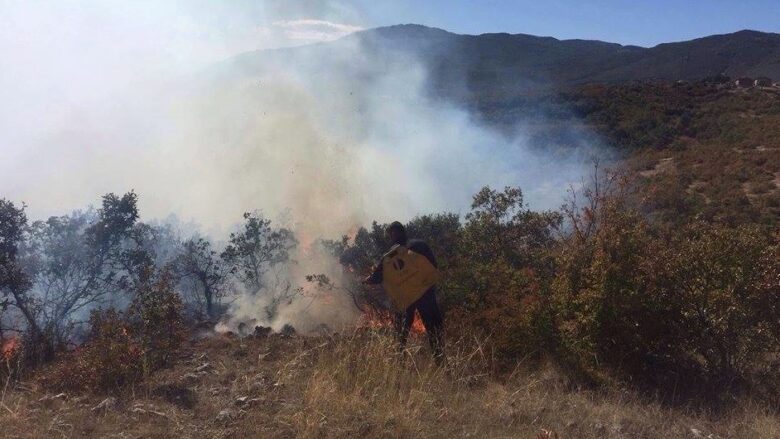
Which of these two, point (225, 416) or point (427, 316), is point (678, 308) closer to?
point (427, 316)

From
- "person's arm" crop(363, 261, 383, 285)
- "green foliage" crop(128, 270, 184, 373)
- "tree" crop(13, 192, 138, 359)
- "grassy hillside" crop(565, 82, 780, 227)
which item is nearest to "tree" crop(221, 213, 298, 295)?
"tree" crop(13, 192, 138, 359)

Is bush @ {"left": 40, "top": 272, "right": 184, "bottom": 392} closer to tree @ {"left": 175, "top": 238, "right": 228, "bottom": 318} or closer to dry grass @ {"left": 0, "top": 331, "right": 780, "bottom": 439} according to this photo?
dry grass @ {"left": 0, "top": 331, "right": 780, "bottom": 439}

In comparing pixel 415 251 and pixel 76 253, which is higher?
pixel 415 251

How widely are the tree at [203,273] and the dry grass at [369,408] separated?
28.8 ft

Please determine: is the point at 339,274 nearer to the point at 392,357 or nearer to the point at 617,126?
the point at 392,357

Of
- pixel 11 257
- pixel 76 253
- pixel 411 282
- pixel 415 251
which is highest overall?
pixel 415 251

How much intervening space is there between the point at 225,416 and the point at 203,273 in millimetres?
10245

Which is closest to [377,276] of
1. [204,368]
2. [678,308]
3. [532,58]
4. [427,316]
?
[427,316]

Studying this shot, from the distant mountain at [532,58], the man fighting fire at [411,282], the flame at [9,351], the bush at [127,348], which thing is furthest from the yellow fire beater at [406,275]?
the distant mountain at [532,58]

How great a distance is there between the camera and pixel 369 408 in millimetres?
3818

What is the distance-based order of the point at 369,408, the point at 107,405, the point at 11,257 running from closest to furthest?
the point at 369,408 → the point at 107,405 → the point at 11,257

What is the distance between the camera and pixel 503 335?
519 cm

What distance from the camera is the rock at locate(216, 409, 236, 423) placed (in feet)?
12.6

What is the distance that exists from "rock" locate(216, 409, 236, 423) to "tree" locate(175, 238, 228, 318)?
9.79 meters
